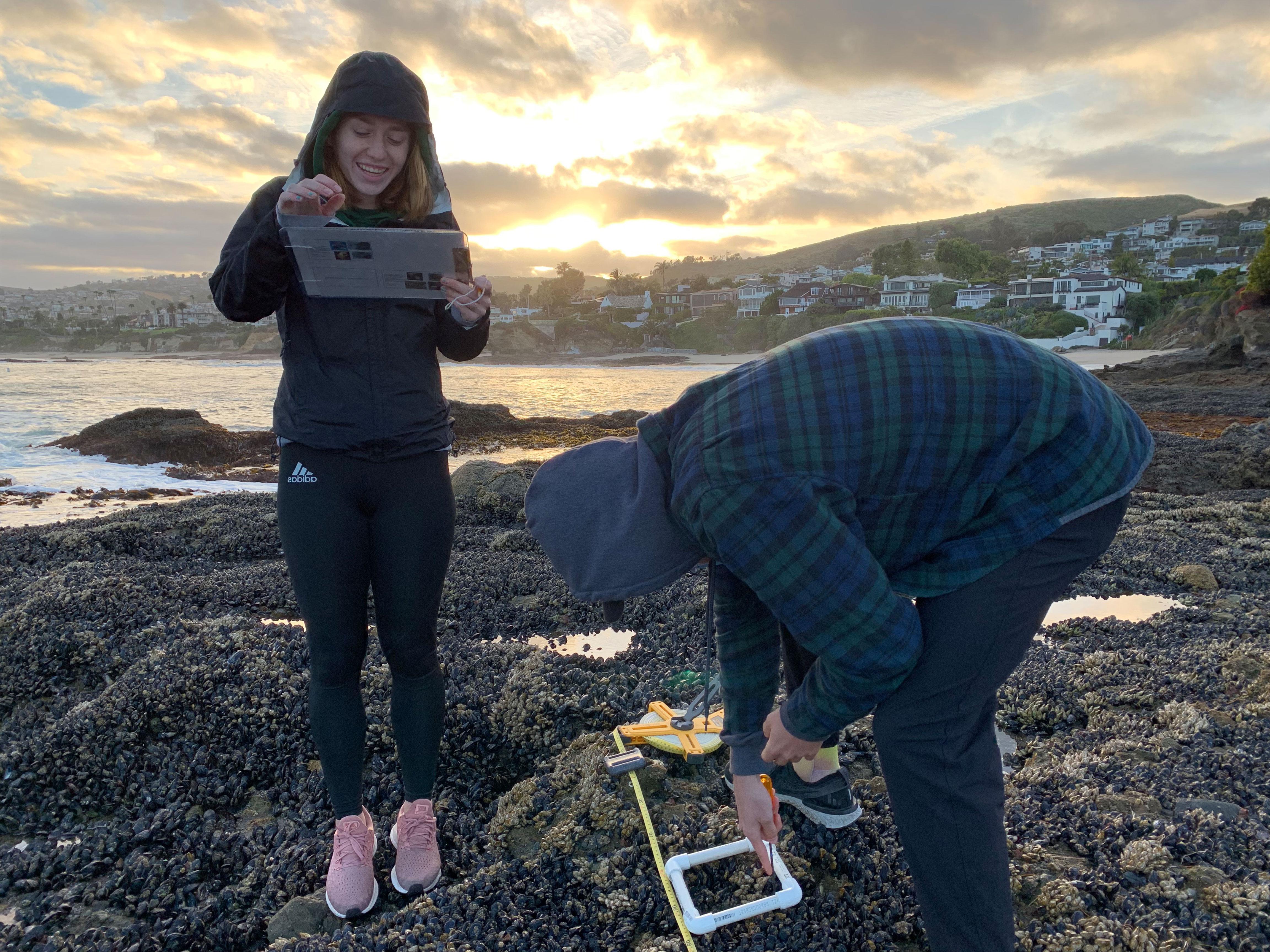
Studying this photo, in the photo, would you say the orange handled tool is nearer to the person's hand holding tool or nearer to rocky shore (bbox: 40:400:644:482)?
the person's hand holding tool

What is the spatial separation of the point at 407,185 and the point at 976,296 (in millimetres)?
77658

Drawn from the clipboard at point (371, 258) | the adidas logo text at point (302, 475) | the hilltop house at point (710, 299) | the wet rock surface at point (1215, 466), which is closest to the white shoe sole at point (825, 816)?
the adidas logo text at point (302, 475)

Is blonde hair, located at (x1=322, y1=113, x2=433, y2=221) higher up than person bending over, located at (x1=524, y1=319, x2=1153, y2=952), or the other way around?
blonde hair, located at (x1=322, y1=113, x2=433, y2=221)

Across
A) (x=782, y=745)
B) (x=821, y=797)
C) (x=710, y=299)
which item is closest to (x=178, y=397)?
(x=821, y=797)

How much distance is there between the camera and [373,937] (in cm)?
213

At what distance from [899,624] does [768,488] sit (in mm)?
375

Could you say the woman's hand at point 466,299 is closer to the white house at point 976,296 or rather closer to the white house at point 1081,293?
the white house at point 1081,293

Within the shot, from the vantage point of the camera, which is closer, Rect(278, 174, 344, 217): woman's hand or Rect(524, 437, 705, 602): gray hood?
Rect(524, 437, 705, 602): gray hood

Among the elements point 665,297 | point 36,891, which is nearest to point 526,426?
point 36,891

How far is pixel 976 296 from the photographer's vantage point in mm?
70375

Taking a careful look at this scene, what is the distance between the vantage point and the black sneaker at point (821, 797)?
243cm

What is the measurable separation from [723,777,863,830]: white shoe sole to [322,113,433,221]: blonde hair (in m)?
2.23

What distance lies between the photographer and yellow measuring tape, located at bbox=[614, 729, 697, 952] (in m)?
2.06

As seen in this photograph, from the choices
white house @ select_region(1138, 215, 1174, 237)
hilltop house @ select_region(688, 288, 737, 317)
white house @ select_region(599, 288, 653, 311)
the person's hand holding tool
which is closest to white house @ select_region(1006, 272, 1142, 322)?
hilltop house @ select_region(688, 288, 737, 317)
